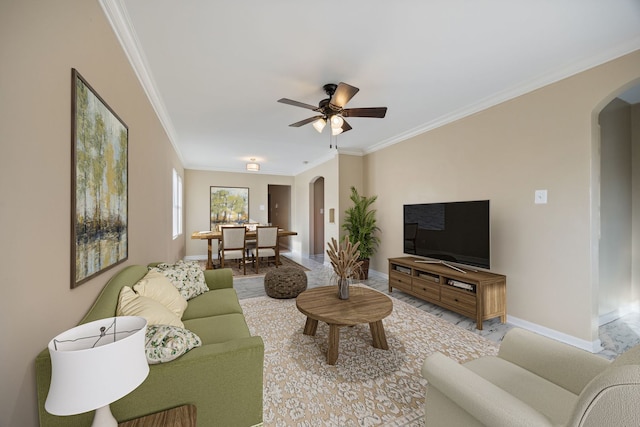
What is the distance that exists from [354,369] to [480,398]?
1203 millimetres

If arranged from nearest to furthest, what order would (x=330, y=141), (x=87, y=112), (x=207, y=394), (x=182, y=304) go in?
1. (x=207, y=394)
2. (x=87, y=112)
3. (x=182, y=304)
4. (x=330, y=141)

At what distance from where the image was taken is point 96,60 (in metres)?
1.44

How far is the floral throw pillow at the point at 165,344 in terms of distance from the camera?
1.10 meters

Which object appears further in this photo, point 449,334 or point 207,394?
point 449,334

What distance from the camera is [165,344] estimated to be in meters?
1.13

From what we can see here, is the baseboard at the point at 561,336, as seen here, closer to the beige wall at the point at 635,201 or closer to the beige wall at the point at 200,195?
the beige wall at the point at 635,201

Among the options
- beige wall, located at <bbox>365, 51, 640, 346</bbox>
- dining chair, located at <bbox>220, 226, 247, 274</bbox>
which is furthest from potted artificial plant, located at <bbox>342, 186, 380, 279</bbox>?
dining chair, located at <bbox>220, 226, 247, 274</bbox>

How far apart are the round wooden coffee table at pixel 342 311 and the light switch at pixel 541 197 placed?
1.87 metres

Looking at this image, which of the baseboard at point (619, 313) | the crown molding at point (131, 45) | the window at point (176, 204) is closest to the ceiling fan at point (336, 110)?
the crown molding at point (131, 45)

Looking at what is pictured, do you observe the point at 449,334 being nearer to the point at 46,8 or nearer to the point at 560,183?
the point at 560,183

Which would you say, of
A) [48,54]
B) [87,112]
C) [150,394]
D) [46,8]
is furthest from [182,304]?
[46,8]

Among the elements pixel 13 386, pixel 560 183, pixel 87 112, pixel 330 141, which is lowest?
pixel 13 386

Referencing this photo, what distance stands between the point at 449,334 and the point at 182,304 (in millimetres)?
2522

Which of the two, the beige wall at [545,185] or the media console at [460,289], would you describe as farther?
the media console at [460,289]
